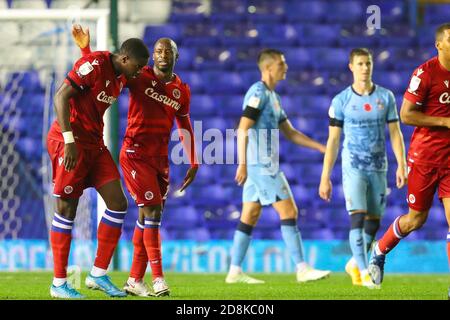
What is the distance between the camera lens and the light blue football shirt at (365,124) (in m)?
7.65

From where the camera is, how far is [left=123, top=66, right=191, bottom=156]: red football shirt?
6465 millimetres

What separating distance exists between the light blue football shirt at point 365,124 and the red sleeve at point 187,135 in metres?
1.39

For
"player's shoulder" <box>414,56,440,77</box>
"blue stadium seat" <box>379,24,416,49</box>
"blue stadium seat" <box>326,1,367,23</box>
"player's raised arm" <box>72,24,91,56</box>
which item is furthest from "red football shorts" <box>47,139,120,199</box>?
"blue stadium seat" <box>326,1,367,23</box>

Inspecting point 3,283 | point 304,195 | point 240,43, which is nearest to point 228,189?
point 304,195

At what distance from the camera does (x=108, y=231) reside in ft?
20.5

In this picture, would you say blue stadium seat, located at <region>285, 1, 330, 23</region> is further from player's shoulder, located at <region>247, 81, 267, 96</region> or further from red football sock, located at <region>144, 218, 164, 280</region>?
red football sock, located at <region>144, 218, 164, 280</region>

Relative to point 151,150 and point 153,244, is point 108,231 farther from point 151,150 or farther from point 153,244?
point 151,150

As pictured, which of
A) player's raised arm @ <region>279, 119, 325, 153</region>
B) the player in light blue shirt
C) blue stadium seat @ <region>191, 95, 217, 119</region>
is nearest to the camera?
the player in light blue shirt

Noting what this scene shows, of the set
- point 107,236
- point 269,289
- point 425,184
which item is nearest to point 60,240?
point 107,236

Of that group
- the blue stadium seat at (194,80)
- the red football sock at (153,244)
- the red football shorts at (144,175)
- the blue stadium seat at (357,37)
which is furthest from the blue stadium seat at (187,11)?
the red football sock at (153,244)

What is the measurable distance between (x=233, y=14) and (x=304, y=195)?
2.71m

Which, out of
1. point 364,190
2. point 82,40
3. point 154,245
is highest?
point 82,40

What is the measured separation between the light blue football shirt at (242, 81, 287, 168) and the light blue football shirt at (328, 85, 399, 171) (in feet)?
2.09

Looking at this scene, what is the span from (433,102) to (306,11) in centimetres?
725
